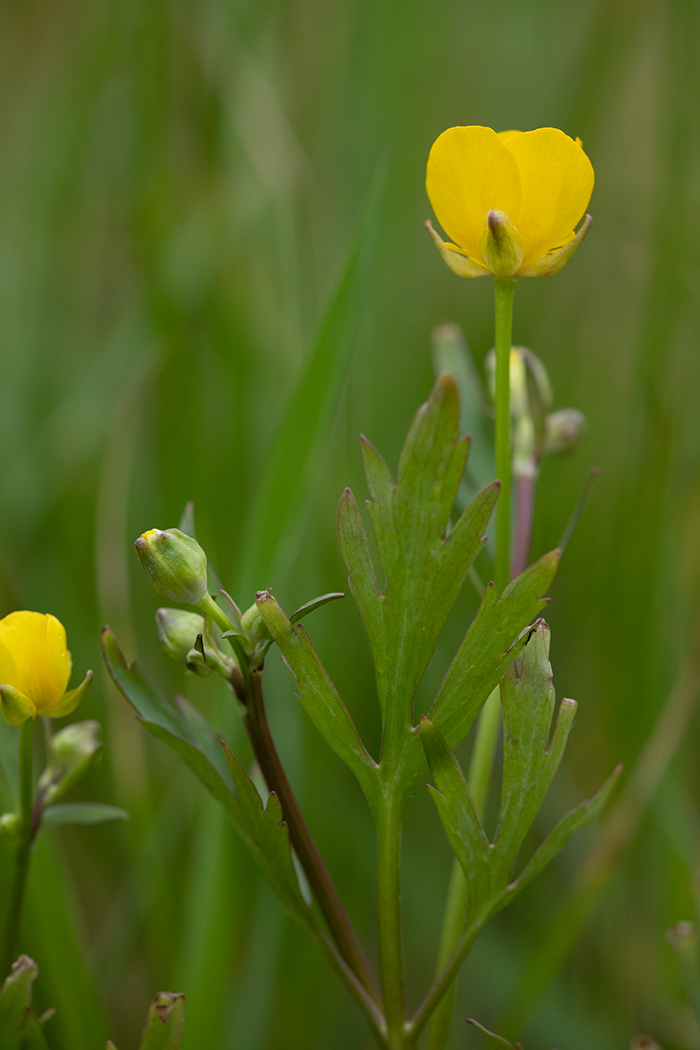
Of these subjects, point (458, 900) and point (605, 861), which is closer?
point (458, 900)

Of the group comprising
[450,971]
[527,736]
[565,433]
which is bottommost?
[450,971]

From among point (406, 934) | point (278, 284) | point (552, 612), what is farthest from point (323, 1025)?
point (278, 284)

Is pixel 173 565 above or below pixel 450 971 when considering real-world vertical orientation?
above

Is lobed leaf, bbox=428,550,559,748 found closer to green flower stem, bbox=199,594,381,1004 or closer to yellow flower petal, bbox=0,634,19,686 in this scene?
green flower stem, bbox=199,594,381,1004

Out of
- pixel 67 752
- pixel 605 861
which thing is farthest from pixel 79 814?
pixel 605 861

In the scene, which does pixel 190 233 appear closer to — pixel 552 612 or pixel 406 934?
pixel 552 612

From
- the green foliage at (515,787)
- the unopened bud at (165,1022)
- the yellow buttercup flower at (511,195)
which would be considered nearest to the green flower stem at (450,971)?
the green foliage at (515,787)

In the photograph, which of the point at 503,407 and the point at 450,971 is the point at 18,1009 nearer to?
the point at 450,971

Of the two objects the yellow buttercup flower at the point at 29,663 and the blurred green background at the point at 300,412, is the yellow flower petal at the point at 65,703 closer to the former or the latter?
the yellow buttercup flower at the point at 29,663
